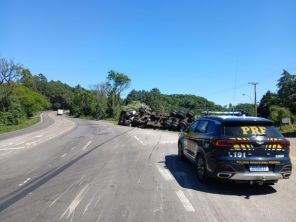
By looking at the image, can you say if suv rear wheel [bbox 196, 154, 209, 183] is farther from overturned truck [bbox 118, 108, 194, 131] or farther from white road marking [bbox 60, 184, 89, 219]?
overturned truck [bbox 118, 108, 194, 131]

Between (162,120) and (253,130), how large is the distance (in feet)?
87.3

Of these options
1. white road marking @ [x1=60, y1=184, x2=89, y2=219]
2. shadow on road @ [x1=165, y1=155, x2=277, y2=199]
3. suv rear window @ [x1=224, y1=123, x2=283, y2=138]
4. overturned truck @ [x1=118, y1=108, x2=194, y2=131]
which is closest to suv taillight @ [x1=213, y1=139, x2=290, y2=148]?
suv rear window @ [x1=224, y1=123, x2=283, y2=138]

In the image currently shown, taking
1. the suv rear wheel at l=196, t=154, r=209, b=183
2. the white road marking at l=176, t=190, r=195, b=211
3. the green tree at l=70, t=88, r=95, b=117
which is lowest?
the white road marking at l=176, t=190, r=195, b=211

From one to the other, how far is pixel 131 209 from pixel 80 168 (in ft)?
15.0

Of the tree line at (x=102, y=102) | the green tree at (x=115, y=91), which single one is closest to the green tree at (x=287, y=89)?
the tree line at (x=102, y=102)

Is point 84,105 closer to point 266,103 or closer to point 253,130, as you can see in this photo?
point 266,103

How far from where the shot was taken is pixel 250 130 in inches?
293

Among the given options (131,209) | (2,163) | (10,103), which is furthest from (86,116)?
(131,209)

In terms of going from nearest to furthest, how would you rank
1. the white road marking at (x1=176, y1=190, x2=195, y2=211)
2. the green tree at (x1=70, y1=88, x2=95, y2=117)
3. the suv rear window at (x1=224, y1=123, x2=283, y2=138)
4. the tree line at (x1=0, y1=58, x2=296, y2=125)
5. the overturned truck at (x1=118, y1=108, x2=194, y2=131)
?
the white road marking at (x1=176, y1=190, x2=195, y2=211) → the suv rear window at (x1=224, y1=123, x2=283, y2=138) → the overturned truck at (x1=118, y1=108, x2=194, y2=131) → the tree line at (x1=0, y1=58, x2=296, y2=125) → the green tree at (x1=70, y1=88, x2=95, y2=117)

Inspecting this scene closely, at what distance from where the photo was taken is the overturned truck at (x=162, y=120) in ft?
103

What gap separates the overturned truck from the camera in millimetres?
31369

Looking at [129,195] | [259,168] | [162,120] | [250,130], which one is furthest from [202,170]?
[162,120]

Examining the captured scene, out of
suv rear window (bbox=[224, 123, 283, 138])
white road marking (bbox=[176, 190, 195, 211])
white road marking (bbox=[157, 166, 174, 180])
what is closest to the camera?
white road marking (bbox=[176, 190, 195, 211])

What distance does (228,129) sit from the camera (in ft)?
24.7
